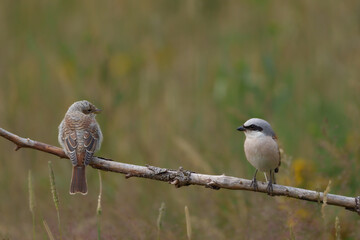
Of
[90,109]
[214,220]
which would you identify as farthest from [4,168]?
[214,220]

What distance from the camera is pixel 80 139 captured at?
4.66 metres

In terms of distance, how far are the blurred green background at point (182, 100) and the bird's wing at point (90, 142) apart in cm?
53

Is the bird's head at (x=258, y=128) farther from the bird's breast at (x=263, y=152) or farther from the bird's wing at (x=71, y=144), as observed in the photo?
the bird's wing at (x=71, y=144)

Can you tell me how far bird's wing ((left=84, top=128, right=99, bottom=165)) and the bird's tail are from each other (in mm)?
161

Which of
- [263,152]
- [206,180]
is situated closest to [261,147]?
[263,152]

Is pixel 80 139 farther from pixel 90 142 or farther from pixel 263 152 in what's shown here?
pixel 263 152

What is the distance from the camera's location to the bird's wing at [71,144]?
14.6 feet

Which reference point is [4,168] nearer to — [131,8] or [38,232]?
[38,232]

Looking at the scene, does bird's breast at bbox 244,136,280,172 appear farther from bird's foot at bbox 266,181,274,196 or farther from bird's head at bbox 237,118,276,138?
bird's foot at bbox 266,181,274,196

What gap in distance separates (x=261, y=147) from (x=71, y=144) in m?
1.50

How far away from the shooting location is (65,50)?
755cm

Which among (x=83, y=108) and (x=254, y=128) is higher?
(x=83, y=108)

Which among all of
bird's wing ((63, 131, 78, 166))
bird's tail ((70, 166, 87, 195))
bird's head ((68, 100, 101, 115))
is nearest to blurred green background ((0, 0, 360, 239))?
bird's tail ((70, 166, 87, 195))

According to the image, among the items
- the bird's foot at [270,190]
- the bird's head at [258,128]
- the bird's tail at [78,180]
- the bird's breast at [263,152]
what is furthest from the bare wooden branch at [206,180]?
the bird's tail at [78,180]
